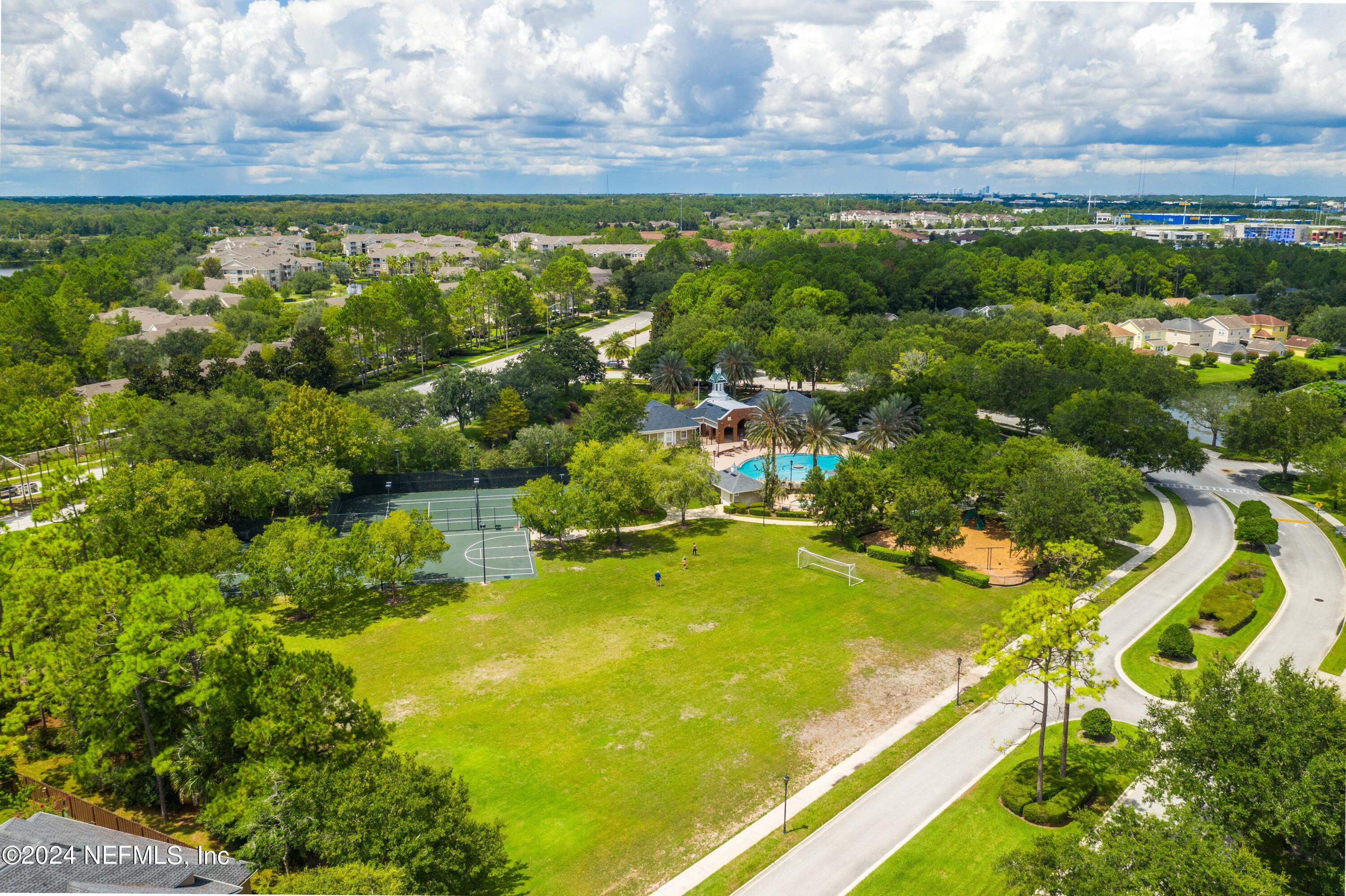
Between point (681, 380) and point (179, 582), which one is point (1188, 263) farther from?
point (179, 582)

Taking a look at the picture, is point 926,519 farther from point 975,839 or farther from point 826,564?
point 975,839

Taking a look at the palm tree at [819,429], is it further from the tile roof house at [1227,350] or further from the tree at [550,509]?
the tile roof house at [1227,350]

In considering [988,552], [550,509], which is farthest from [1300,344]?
[550,509]

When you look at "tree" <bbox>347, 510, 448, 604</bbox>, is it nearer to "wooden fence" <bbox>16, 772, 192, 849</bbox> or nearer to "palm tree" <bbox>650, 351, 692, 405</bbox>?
"wooden fence" <bbox>16, 772, 192, 849</bbox>

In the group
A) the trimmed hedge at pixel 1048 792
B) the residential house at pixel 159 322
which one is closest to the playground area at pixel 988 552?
the trimmed hedge at pixel 1048 792

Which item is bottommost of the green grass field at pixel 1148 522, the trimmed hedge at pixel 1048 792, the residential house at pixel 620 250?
the green grass field at pixel 1148 522

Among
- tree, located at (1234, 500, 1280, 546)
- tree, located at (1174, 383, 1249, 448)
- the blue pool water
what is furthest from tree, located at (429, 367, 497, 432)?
tree, located at (1174, 383, 1249, 448)
